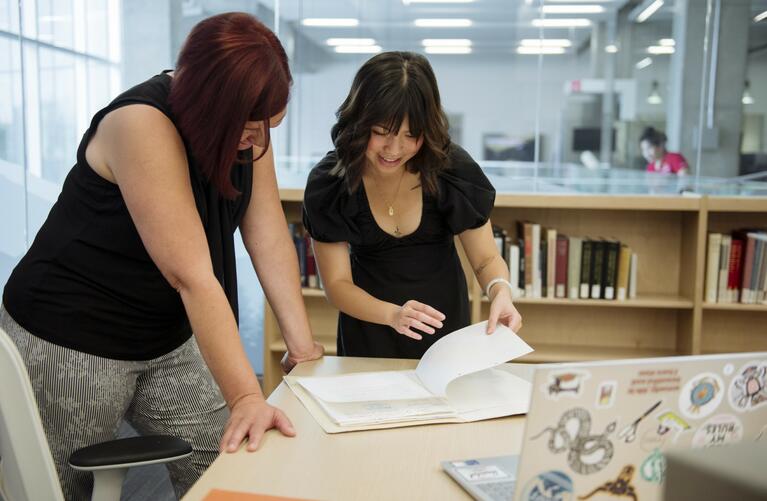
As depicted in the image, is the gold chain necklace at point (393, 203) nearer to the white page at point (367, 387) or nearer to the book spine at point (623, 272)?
the white page at point (367, 387)

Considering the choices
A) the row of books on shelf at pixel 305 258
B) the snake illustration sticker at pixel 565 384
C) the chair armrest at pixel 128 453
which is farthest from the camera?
the row of books on shelf at pixel 305 258

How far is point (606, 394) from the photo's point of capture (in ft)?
3.00

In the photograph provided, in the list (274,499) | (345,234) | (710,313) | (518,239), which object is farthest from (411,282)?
(710,313)

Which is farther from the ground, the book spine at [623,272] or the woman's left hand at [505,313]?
the woman's left hand at [505,313]

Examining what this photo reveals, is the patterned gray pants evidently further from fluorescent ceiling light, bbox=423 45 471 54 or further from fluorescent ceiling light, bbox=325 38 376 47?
fluorescent ceiling light, bbox=423 45 471 54

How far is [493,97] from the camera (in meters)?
6.30

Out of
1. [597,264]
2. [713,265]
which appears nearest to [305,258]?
[597,264]

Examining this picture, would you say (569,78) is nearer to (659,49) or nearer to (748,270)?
(659,49)

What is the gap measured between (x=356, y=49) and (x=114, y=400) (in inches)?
188

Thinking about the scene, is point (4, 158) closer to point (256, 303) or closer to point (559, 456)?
point (256, 303)

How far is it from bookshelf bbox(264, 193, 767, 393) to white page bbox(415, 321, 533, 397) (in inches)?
74.1

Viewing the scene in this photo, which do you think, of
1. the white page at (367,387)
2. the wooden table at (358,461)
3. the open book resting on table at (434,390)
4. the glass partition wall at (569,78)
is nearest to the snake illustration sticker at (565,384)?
the wooden table at (358,461)

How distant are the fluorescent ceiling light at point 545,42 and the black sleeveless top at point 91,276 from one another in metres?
5.01

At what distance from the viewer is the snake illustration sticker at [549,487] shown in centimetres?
92
